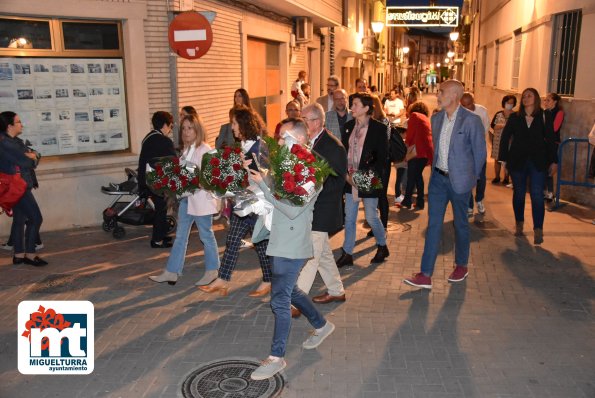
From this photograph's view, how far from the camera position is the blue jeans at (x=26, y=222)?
677 centimetres

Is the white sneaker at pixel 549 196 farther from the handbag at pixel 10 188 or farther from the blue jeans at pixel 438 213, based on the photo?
the handbag at pixel 10 188

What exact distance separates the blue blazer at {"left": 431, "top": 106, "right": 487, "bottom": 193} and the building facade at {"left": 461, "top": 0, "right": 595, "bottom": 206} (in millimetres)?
4891

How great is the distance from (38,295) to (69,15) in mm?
4232

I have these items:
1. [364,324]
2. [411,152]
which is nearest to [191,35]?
[411,152]

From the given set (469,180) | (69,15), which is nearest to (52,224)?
(69,15)

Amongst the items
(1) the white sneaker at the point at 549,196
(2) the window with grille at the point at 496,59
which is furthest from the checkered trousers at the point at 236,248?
(2) the window with grille at the point at 496,59

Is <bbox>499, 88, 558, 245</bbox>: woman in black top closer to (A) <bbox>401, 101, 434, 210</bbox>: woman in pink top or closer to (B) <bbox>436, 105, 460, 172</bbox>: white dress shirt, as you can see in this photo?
(A) <bbox>401, 101, 434, 210</bbox>: woman in pink top

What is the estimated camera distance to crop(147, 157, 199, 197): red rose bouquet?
5.76 meters

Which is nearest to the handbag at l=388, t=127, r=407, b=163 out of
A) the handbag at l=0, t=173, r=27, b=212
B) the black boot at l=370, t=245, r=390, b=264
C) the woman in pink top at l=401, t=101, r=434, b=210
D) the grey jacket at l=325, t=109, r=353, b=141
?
the grey jacket at l=325, t=109, r=353, b=141

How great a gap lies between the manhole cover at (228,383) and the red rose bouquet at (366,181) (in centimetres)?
244

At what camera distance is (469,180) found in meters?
5.79

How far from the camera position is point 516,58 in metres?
15.5

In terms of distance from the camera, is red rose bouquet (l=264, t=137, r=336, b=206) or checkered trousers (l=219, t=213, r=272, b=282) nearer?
red rose bouquet (l=264, t=137, r=336, b=206)

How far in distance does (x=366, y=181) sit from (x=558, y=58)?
23.7 ft
